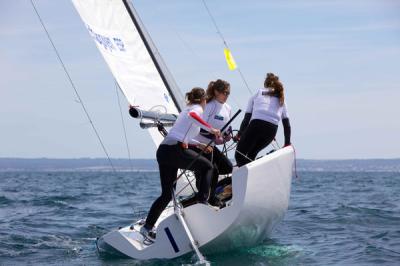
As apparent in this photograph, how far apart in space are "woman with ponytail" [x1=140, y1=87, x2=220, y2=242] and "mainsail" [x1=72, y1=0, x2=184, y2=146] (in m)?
1.49

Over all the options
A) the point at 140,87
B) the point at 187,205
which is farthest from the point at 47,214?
the point at 187,205

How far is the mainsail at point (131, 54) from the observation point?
8805 millimetres

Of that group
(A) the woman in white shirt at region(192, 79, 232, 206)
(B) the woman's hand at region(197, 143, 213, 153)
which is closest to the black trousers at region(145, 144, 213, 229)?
(B) the woman's hand at region(197, 143, 213, 153)

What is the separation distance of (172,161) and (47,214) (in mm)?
6239

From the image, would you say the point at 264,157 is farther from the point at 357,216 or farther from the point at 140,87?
the point at 357,216

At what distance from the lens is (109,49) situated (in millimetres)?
8875

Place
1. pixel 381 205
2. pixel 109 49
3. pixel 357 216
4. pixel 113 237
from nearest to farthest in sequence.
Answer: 1. pixel 113 237
2. pixel 109 49
3. pixel 357 216
4. pixel 381 205

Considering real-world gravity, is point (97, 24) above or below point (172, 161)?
above

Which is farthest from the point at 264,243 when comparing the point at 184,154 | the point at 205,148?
the point at 184,154

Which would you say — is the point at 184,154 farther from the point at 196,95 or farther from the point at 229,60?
the point at 229,60

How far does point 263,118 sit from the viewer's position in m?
7.65

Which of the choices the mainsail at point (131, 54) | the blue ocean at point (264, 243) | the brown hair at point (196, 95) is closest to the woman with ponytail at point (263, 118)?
the brown hair at point (196, 95)

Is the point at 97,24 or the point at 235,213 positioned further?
the point at 97,24

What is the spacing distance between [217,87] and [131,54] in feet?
6.76
